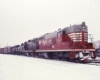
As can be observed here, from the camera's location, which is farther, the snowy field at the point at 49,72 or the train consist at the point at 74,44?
the train consist at the point at 74,44

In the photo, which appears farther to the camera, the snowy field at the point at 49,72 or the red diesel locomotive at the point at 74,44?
the red diesel locomotive at the point at 74,44

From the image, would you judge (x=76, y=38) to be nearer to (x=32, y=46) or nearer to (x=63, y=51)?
(x=63, y=51)

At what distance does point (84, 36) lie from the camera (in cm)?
1608

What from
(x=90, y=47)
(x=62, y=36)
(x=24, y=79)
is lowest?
(x=24, y=79)

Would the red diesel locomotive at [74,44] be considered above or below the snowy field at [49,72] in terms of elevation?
above

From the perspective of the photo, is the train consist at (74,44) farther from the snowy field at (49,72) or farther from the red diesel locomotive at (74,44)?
the snowy field at (49,72)

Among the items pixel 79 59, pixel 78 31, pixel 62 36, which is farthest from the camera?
pixel 62 36

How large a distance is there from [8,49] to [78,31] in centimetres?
3551

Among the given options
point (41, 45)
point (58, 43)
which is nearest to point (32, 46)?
point (41, 45)

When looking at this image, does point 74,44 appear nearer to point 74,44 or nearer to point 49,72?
point 74,44

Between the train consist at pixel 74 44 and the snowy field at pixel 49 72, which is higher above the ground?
the train consist at pixel 74 44

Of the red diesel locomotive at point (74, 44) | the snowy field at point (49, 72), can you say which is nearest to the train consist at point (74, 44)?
the red diesel locomotive at point (74, 44)

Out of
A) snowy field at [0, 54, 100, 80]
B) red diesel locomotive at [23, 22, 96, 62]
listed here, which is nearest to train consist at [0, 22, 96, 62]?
red diesel locomotive at [23, 22, 96, 62]

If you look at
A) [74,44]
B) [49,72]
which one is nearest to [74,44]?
[74,44]
